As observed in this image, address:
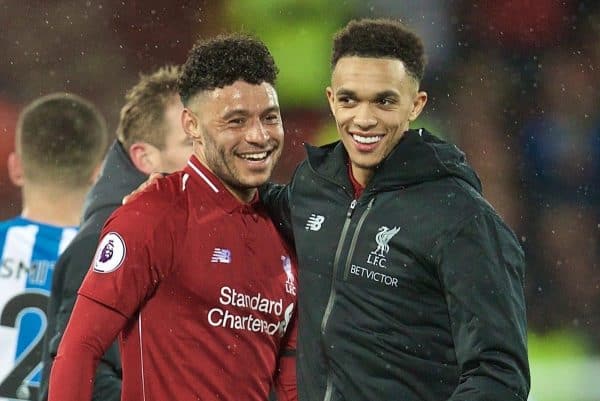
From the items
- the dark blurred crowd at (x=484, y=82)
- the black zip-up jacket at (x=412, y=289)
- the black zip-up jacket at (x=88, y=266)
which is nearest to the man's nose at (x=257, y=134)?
the black zip-up jacket at (x=412, y=289)

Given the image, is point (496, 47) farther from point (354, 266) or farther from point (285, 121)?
point (354, 266)

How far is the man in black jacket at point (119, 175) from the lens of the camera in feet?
14.1

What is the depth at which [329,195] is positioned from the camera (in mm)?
3508

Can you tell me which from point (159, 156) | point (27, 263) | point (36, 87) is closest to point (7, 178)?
point (36, 87)

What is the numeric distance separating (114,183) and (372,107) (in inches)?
56.5

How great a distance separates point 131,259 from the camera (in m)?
3.38

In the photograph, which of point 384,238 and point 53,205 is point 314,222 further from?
point 53,205

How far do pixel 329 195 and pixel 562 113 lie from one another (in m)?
4.95

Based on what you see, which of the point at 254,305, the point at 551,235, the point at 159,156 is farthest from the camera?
the point at 551,235

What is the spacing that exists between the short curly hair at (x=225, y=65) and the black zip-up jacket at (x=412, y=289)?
0.39 metres

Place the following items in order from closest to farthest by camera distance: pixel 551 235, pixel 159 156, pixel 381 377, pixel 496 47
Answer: pixel 381 377, pixel 159 156, pixel 551 235, pixel 496 47

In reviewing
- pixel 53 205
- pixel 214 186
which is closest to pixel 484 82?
pixel 53 205

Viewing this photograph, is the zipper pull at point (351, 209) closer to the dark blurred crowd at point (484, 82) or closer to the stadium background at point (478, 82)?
the stadium background at point (478, 82)

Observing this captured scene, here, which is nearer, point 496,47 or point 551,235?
point 551,235
